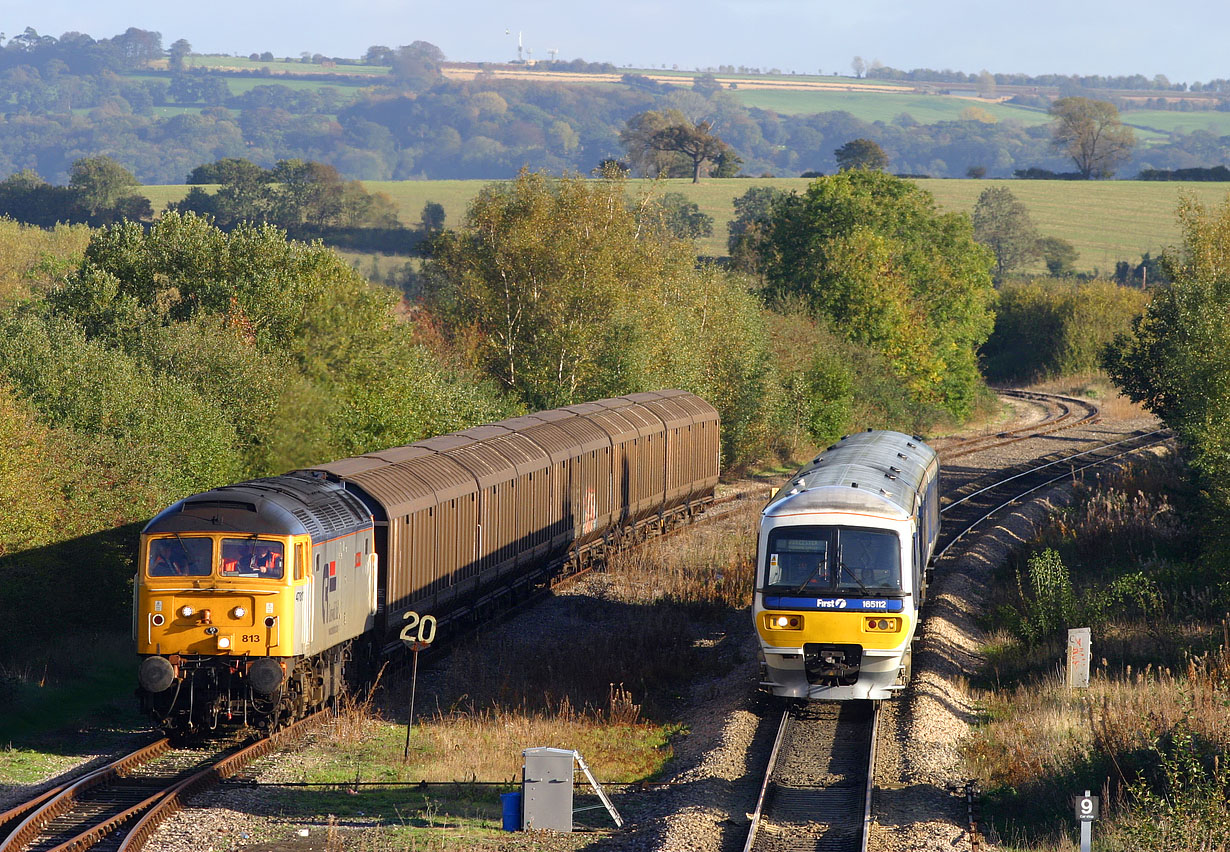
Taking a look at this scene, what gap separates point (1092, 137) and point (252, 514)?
6373 inches

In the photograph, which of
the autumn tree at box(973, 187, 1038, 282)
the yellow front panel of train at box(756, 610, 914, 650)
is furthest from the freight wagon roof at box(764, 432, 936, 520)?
the autumn tree at box(973, 187, 1038, 282)

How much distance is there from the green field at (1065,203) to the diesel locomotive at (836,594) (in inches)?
3215

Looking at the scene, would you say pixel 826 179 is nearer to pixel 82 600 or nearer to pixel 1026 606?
pixel 1026 606

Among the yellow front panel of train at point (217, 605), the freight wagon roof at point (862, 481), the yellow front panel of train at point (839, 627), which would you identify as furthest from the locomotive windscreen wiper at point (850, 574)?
the yellow front panel of train at point (217, 605)

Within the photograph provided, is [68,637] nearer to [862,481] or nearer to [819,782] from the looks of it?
[862,481]

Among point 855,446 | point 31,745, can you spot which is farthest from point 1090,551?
point 31,745

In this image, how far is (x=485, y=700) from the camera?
18.7 metres

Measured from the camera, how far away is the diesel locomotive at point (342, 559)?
53.4 ft

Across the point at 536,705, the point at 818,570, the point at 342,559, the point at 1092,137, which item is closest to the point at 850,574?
the point at 818,570

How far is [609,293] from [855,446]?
74.8 feet

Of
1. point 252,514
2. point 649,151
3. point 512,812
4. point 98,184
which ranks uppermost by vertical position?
point 649,151

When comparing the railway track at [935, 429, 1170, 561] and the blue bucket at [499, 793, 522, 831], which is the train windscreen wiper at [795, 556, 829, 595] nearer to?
the blue bucket at [499, 793, 522, 831]

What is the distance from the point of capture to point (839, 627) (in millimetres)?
16422

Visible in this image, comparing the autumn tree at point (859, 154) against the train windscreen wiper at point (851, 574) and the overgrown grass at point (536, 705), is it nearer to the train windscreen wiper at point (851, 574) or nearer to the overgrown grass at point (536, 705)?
the overgrown grass at point (536, 705)
